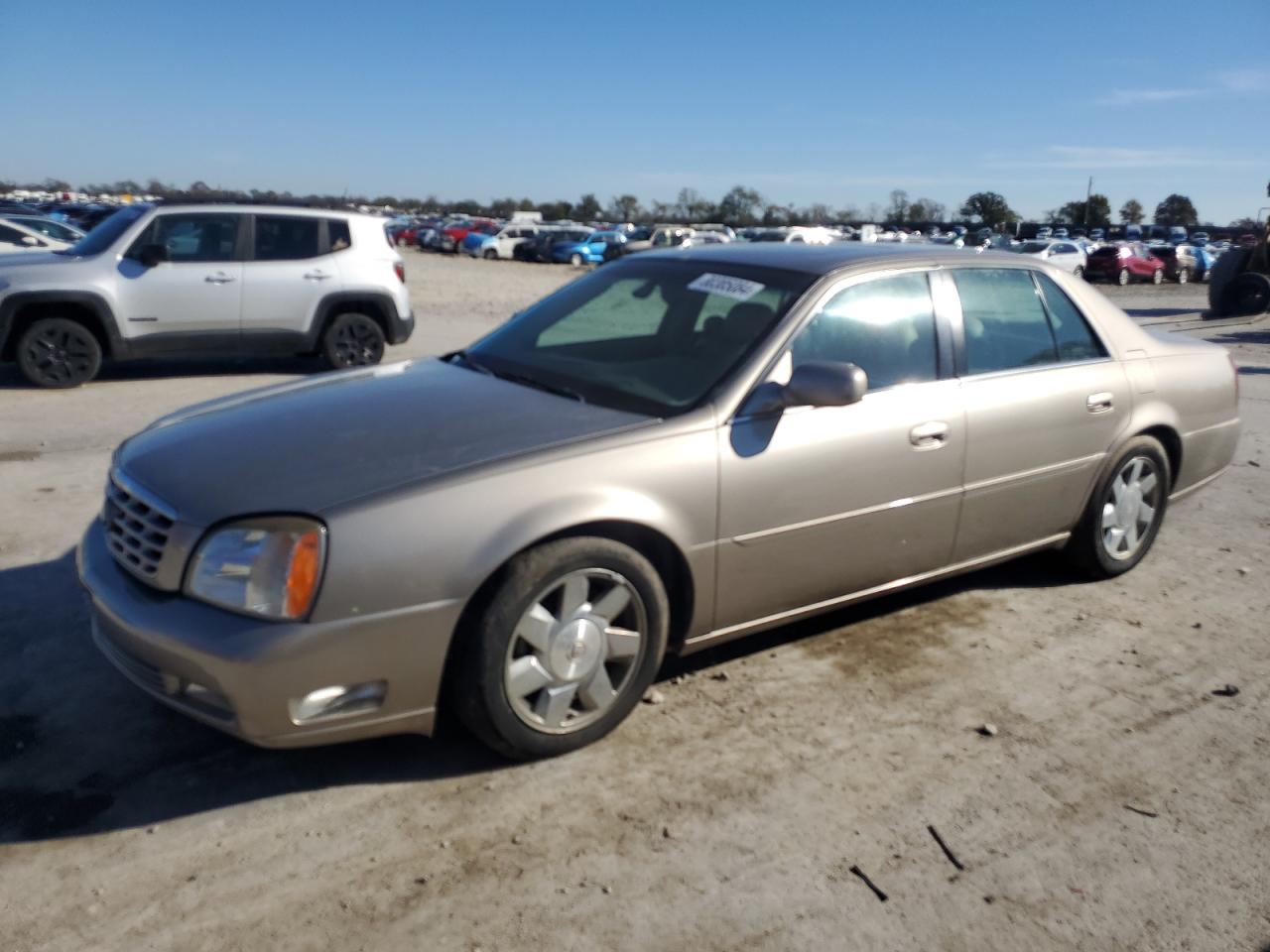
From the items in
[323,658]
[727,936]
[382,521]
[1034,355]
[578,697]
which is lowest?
[727,936]

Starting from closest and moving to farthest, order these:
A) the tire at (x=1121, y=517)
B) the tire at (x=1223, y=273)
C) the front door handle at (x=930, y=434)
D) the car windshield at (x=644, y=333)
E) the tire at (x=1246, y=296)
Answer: the car windshield at (x=644, y=333)
the front door handle at (x=930, y=434)
the tire at (x=1121, y=517)
the tire at (x=1246, y=296)
the tire at (x=1223, y=273)

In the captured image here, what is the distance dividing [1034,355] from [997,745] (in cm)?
190

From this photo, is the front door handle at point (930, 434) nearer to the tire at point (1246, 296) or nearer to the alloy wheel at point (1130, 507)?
the alloy wheel at point (1130, 507)

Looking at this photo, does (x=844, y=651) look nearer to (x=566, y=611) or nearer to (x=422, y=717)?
(x=566, y=611)

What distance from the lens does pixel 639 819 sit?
3.16 m

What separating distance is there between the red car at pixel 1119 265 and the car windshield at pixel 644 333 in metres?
35.6

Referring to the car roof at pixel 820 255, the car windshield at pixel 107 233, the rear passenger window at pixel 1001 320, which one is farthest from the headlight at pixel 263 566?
the car windshield at pixel 107 233

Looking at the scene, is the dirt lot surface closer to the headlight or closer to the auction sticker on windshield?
the headlight

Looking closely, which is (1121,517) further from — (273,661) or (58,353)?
(58,353)

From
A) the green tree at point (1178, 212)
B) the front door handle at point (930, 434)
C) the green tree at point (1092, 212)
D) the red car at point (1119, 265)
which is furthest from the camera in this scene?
the green tree at point (1178, 212)

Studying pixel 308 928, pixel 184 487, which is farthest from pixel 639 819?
pixel 184 487

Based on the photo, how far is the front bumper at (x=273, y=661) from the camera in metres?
2.91

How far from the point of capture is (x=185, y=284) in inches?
395

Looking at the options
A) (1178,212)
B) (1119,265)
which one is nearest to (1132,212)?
(1178,212)
